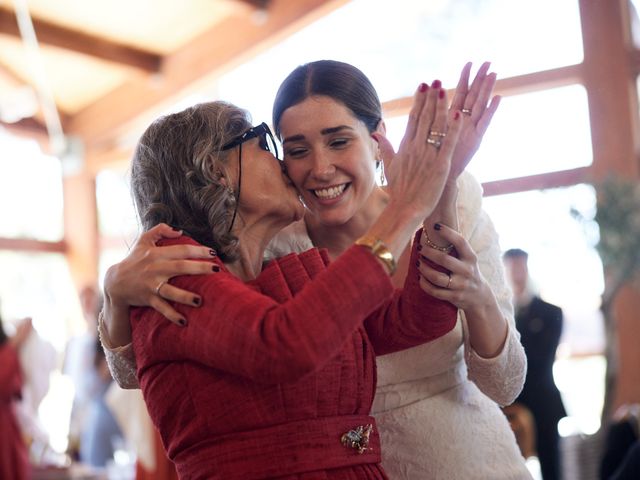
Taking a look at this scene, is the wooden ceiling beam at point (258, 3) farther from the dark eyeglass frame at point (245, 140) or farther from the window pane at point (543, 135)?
the dark eyeglass frame at point (245, 140)

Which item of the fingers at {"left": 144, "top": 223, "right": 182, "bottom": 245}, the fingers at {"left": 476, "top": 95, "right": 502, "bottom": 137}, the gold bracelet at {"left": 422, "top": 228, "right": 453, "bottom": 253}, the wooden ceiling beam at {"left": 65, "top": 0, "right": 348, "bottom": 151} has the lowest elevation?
the gold bracelet at {"left": 422, "top": 228, "right": 453, "bottom": 253}

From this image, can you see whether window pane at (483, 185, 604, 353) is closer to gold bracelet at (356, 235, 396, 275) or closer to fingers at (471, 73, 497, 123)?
fingers at (471, 73, 497, 123)

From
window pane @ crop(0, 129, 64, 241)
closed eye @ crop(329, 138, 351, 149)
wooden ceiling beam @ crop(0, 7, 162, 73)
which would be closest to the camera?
closed eye @ crop(329, 138, 351, 149)

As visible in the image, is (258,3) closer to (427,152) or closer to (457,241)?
(457,241)

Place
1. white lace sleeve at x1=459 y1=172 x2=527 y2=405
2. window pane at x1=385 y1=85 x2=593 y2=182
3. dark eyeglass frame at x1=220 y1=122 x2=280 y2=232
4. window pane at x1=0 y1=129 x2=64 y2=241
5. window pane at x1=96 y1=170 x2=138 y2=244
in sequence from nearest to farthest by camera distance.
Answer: dark eyeglass frame at x1=220 y1=122 x2=280 y2=232 → white lace sleeve at x1=459 y1=172 x2=527 y2=405 → window pane at x1=385 y1=85 x2=593 y2=182 → window pane at x1=0 y1=129 x2=64 y2=241 → window pane at x1=96 y1=170 x2=138 y2=244

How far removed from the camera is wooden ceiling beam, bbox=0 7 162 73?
8.77 m

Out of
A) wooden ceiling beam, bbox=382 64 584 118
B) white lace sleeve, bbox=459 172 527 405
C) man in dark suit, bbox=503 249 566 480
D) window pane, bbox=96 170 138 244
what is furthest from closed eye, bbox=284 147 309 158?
window pane, bbox=96 170 138 244

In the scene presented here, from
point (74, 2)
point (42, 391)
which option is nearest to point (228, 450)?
point (42, 391)

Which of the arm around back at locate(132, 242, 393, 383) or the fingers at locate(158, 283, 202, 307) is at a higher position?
the fingers at locate(158, 283, 202, 307)

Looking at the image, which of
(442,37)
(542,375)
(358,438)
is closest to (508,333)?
(358,438)

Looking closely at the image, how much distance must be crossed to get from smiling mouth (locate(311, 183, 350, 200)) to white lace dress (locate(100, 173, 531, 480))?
6.2 inches

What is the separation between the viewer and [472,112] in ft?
4.83

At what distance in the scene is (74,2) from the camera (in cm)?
861

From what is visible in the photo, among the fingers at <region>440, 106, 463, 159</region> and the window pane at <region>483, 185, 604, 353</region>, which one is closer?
the fingers at <region>440, 106, 463, 159</region>
